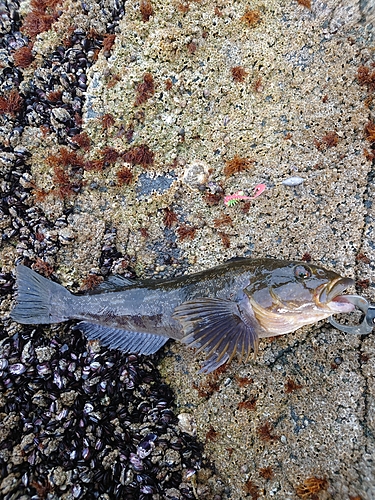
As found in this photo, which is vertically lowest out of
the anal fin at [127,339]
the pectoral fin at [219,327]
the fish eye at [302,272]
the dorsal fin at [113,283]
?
the anal fin at [127,339]

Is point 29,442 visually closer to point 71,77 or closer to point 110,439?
point 110,439

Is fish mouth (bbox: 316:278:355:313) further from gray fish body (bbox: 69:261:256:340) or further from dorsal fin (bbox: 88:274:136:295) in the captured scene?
dorsal fin (bbox: 88:274:136:295)

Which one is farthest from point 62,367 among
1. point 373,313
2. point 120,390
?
point 373,313

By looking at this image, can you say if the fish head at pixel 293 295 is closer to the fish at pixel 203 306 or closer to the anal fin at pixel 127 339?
the fish at pixel 203 306

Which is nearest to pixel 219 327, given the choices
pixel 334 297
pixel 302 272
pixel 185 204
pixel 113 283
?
pixel 302 272

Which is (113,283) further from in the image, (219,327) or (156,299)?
(219,327)

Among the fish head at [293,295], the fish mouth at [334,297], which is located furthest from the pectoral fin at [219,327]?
the fish mouth at [334,297]
